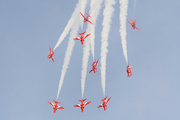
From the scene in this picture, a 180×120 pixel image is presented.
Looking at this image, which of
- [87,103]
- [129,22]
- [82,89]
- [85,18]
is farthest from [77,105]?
[129,22]

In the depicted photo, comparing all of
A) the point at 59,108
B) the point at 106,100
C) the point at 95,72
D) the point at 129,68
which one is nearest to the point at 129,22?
the point at 129,68

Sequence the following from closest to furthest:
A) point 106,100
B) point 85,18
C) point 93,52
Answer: point 93,52, point 85,18, point 106,100

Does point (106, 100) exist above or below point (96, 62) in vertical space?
below

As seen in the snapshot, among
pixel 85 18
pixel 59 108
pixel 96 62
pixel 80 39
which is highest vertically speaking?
pixel 85 18

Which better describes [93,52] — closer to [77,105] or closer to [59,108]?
[77,105]

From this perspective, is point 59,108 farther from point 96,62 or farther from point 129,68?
point 129,68

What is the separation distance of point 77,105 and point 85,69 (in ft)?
42.5

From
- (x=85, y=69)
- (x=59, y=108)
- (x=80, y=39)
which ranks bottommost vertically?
(x=59, y=108)

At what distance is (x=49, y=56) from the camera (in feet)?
170

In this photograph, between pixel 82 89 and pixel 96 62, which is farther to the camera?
pixel 96 62

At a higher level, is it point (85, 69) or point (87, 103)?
point (85, 69)

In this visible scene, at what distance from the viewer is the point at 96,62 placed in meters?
49.9

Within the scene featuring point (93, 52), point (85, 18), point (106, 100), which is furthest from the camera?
point (106, 100)

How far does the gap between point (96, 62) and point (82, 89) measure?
10.0 metres
